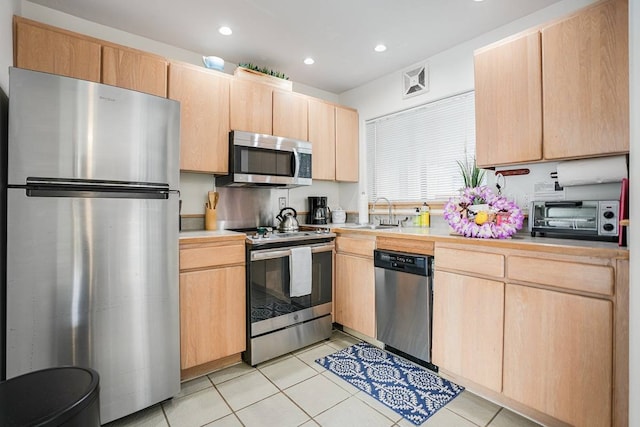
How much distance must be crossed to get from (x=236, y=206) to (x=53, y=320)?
1659 mm

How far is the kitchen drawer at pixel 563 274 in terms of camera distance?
4.58 feet

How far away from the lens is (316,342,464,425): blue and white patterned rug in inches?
70.9

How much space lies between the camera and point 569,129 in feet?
5.76

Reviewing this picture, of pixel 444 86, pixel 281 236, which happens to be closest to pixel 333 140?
pixel 444 86

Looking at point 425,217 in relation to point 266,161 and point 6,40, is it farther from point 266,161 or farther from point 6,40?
point 6,40

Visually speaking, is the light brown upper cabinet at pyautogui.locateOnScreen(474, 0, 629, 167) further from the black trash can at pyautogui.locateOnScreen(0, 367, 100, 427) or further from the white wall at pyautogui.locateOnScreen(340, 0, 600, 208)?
the black trash can at pyautogui.locateOnScreen(0, 367, 100, 427)

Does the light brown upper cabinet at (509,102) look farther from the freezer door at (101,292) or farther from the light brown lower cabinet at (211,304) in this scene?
the freezer door at (101,292)

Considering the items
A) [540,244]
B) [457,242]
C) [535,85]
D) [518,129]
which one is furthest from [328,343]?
[535,85]

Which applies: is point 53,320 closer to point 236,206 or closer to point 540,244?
point 236,206

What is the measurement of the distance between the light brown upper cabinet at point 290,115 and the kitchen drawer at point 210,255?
4.06 feet

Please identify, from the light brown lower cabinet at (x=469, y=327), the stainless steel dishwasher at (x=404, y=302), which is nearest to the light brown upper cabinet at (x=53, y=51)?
the stainless steel dishwasher at (x=404, y=302)

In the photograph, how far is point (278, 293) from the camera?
2.41m

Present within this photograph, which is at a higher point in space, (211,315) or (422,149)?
(422,149)

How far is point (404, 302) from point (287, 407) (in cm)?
109
